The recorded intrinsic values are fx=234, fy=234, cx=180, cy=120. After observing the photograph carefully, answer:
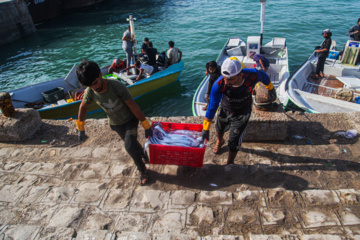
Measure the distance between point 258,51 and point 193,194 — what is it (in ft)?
36.0

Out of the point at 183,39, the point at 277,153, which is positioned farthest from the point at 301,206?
the point at 183,39

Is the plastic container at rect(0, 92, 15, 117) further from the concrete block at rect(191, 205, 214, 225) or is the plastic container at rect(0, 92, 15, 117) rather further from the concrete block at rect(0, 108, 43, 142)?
the concrete block at rect(191, 205, 214, 225)

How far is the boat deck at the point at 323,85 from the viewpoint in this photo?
957cm

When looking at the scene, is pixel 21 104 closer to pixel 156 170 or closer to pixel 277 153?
pixel 156 170

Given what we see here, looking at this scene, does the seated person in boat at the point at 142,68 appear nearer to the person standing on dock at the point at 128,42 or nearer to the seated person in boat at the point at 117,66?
the seated person in boat at the point at 117,66

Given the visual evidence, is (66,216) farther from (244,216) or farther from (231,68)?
(231,68)

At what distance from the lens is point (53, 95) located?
10469mm

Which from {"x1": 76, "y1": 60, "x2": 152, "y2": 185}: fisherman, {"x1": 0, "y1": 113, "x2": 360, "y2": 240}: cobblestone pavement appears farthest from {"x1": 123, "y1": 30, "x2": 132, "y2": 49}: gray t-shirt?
{"x1": 76, "y1": 60, "x2": 152, "y2": 185}: fisherman

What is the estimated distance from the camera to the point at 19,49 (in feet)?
67.8

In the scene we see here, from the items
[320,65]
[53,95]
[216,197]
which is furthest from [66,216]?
[320,65]

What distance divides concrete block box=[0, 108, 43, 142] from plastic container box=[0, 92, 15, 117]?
10 centimetres

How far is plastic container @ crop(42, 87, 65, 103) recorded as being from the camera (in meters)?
10.4

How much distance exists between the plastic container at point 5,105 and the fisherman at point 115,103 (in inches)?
94.8

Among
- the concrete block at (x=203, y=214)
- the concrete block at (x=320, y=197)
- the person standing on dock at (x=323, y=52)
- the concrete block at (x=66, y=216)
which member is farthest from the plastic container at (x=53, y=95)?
the person standing on dock at (x=323, y=52)
